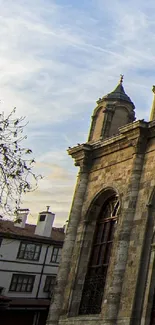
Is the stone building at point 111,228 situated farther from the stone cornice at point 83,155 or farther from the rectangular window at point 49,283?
the rectangular window at point 49,283

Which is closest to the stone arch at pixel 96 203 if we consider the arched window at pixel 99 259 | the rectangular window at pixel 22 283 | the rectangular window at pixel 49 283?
the arched window at pixel 99 259

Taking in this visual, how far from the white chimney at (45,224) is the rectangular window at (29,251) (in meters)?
1.47

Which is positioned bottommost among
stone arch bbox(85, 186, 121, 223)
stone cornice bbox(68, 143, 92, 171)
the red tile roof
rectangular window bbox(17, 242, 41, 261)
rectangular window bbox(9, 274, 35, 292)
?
rectangular window bbox(9, 274, 35, 292)

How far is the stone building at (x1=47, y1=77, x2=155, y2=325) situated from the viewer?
14992mm

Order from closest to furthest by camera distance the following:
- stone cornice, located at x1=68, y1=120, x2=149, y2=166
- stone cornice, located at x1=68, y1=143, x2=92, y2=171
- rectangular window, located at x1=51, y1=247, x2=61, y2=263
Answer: stone cornice, located at x1=68, y1=120, x2=149, y2=166 < stone cornice, located at x1=68, y1=143, x2=92, y2=171 < rectangular window, located at x1=51, y1=247, x2=61, y2=263

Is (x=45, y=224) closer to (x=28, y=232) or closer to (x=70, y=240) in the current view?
(x=28, y=232)

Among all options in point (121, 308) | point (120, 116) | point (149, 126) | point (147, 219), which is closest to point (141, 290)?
point (121, 308)

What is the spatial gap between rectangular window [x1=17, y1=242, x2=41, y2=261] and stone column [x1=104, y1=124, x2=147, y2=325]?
1993cm

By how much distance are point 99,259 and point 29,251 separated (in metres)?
18.3

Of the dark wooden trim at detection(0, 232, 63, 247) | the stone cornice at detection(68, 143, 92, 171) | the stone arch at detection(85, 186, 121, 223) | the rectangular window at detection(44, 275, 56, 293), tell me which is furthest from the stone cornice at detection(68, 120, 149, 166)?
the rectangular window at detection(44, 275, 56, 293)

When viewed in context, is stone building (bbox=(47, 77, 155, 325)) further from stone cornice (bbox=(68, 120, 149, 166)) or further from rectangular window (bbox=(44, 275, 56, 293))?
rectangular window (bbox=(44, 275, 56, 293))

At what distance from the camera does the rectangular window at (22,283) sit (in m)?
34.2

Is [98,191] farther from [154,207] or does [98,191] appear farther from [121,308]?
[121,308]

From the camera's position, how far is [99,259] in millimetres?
17938
